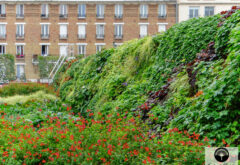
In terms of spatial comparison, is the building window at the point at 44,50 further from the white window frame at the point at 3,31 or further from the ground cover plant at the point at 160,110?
the ground cover plant at the point at 160,110

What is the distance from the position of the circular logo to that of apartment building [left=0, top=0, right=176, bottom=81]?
38781 millimetres

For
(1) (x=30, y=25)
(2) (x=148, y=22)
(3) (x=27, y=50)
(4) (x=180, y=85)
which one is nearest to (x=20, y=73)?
(3) (x=27, y=50)

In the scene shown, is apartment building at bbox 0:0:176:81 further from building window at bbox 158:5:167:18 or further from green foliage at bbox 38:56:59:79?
green foliage at bbox 38:56:59:79

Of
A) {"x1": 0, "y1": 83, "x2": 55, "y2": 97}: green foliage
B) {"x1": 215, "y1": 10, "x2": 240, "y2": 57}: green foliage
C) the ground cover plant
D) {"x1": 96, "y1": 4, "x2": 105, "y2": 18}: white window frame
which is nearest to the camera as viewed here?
the ground cover plant

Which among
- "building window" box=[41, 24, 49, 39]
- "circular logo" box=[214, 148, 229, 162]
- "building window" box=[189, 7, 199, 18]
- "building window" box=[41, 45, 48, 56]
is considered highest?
"building window" box=[189, 7, 199, 18]

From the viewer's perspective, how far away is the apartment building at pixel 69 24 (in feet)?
136

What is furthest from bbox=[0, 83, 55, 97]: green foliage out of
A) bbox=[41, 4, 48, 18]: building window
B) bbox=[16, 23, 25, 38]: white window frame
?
bbox=[41, 4, 48, 18]: building window

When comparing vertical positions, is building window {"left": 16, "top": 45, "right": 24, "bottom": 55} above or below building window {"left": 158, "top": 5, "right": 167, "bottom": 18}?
below

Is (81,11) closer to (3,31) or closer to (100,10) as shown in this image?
(100,10)

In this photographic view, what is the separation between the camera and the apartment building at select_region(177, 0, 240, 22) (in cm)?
4112

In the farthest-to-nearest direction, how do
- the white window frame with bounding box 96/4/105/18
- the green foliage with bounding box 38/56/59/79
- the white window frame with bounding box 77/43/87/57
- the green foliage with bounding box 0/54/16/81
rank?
the white window frame with bounding box 77/43/87/57 → the white window frame with bounding box 96/4/105/18 → the green foliage with bounding box 38/56/59/79 → the green foliage with bounding box 0/54/16/81

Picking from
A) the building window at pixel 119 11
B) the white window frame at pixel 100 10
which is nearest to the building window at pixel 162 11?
the building window at pixel 119 11

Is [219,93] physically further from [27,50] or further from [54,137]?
[27,50]

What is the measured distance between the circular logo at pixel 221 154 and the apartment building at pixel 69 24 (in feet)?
127
